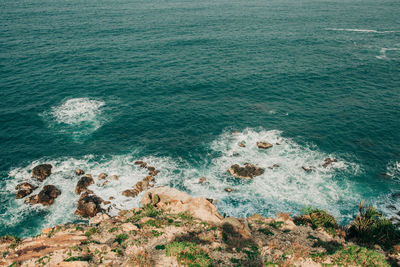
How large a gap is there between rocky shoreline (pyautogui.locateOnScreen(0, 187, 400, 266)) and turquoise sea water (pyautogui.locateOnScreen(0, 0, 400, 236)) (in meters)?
15.1

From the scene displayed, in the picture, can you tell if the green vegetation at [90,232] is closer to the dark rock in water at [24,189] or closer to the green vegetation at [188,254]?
the green vegetation at [188,254]

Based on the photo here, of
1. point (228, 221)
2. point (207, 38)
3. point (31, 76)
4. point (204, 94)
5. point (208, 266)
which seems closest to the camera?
point (208, 266)

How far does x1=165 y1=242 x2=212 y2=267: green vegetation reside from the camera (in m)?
22.5

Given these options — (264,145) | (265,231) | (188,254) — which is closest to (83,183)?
(188,254)

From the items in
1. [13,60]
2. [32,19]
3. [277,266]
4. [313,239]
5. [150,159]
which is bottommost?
[150,159]

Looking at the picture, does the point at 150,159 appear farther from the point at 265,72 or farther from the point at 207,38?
the point at 207,38

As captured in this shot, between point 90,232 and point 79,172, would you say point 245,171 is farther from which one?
point 79,172

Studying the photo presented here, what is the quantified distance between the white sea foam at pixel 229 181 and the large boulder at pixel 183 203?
1086 cm

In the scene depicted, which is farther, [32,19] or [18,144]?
[32,19]

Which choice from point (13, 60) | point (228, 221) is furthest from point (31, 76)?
point (228, 221)

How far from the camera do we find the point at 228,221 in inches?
1200

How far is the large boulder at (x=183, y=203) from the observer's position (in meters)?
32.0

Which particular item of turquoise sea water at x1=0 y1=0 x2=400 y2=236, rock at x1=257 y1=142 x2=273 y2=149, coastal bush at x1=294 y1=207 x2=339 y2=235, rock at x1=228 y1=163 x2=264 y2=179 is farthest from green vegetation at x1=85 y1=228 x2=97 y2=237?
rock at x1=257 y1=142 x2=273 y2=149

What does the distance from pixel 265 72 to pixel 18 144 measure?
77.8 m
